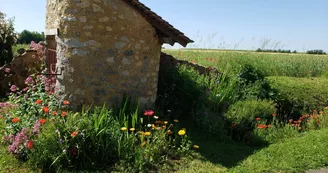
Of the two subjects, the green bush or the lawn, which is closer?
the lawn

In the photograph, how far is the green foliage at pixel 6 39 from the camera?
11.6 meters

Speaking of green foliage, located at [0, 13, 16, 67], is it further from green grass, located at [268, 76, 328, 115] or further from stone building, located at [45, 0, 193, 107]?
green grass, located at [268, 76, 328, 115]

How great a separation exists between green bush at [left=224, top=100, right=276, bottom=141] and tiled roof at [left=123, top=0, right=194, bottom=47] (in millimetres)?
2496

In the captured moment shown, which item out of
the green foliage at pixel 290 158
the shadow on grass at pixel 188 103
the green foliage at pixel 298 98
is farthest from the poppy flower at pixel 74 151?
the green foliage at pixel 298 98

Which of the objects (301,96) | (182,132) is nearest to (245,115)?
(182,132)

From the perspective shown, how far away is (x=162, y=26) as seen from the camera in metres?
6.49

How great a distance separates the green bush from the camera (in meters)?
7.46

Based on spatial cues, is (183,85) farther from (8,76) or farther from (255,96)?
(8,76)

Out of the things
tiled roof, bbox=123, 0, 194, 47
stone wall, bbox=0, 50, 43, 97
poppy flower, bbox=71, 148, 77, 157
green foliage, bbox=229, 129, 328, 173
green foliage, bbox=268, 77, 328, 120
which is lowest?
green foliage, bbox=229, 129, 328, 173

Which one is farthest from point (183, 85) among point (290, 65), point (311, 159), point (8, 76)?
point (290, 65)

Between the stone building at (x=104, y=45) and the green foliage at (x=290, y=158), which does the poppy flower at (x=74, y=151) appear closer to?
the stone building at (x=104, y=45)

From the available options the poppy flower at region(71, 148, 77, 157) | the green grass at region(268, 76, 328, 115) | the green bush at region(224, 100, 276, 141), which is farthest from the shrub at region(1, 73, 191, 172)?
the green grass at region(268, 76, 328, 115)

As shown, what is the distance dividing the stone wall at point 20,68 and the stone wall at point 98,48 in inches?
107

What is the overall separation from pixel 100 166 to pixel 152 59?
2912mm
